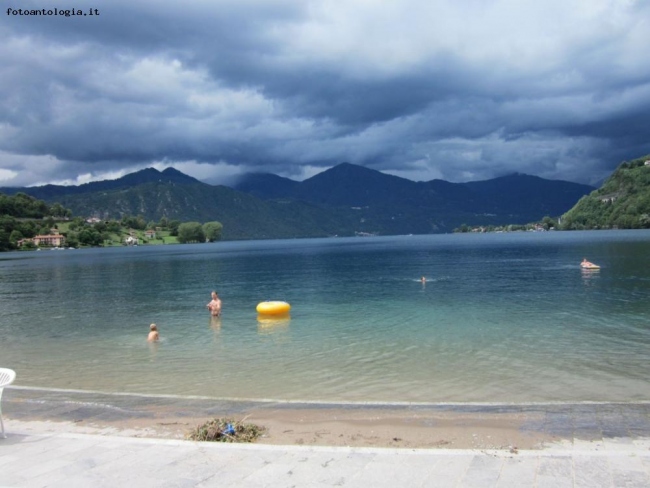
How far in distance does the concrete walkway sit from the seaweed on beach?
1496 mm

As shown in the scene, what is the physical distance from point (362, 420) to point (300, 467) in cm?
511

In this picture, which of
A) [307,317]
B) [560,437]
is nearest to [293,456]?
[560,437]

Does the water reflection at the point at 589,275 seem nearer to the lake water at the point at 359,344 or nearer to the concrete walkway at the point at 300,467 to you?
the lake water at the point at 359,344

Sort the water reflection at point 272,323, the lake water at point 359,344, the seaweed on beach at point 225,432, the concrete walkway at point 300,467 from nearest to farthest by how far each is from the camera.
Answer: the concrete walkway at point 300,467
the seaweed on beach at point 225,432
the lake water at point 359,344
the water reflection at point 272,323

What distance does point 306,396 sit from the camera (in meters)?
16.6

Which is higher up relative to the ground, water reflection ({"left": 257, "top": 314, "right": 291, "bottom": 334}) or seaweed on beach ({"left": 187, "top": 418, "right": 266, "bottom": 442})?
seaweed on beach ({"left": 187, "top": 418, "right": 266, "bottom": 442})

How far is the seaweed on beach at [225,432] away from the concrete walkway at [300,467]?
1.50 metres

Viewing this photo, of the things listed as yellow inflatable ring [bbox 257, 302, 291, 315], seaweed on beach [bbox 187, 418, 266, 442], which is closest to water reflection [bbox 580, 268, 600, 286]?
yellow inflatable ring [bbox 257, 302, 291, 315]

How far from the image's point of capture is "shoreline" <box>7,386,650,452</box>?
37.3ft

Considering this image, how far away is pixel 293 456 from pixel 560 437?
20.5ft

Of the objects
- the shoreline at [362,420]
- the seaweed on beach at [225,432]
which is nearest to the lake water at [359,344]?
the shoreline at [362,420]

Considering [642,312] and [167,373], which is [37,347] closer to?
[167,373]

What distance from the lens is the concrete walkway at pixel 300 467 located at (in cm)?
772

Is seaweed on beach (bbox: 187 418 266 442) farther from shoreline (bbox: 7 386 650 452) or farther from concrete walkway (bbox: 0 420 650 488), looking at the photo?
concrete walkway (bbox: 0 420 650 488)
